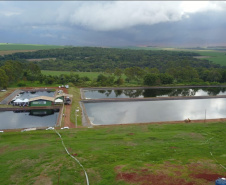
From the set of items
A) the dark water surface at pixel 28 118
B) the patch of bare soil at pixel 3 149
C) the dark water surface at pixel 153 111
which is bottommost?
the dark water surface at pixel 153 111

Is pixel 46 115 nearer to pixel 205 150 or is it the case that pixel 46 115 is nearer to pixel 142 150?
pixel 142 150

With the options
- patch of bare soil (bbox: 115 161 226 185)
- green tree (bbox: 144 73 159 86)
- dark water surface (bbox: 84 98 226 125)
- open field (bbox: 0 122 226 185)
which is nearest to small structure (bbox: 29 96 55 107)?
dark water surface (bbox: 84 98 226 125)

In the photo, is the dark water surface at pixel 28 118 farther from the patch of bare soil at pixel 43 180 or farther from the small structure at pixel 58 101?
the patch of bare soil at pixel 43 180

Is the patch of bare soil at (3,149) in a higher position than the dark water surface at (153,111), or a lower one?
higher

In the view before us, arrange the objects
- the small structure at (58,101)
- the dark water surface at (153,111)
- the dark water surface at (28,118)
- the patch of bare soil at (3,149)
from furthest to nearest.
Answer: the small structure at (58,101)
the dark water surface at (153,111)
the dark water surface at (28,118)
the patch of bare soil at (3,149)

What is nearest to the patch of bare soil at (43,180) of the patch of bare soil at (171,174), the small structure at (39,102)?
the patch of bare soil at (171,174)

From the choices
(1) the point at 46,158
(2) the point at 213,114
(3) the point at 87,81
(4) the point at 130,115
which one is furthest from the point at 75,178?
(3) the point at 87,81

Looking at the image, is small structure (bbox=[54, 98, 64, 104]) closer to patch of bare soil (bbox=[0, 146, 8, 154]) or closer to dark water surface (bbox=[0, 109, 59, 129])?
dark water surface (bbox=[0, 109, 59, 129])
